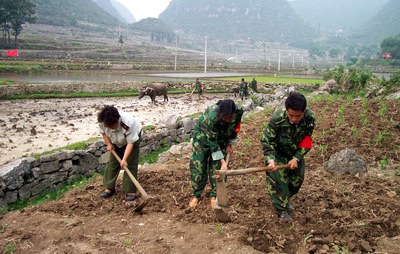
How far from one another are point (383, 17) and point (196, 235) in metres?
178

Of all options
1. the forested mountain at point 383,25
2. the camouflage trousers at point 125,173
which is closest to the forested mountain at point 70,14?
the camouflage trousers at point 125,173

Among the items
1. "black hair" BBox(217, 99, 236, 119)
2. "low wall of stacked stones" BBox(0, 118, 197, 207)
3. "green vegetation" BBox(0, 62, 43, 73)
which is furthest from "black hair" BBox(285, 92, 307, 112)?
"green vegetation" BBox(0, 62, 43, 73)

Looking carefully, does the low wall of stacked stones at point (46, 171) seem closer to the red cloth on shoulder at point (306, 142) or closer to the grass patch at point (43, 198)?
the grass patch at point (43, 198)

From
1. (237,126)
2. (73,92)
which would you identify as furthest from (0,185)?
(73,92)

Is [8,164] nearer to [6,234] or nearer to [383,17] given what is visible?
[6,234]

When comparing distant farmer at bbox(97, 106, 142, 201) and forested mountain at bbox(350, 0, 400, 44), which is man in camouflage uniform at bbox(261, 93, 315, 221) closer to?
distant farmer at bbox(97, 106, 142, 201)

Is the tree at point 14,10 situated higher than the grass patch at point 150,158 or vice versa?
the tree at point 14,10

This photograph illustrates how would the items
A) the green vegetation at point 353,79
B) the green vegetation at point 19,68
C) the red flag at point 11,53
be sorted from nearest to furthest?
the green vegetation at point 353,79 < the green vegetation at point 19,68 < the red flag at point 11,53

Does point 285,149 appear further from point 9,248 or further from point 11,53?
point 11,53

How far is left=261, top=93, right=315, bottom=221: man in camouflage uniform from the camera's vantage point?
4.10m

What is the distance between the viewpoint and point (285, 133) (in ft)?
13.7

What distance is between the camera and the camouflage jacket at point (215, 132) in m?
4.28

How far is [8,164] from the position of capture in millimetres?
6363

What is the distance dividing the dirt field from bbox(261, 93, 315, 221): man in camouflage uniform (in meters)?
0.31
